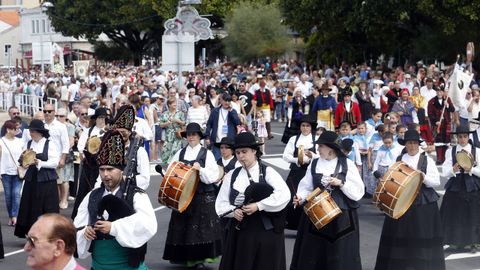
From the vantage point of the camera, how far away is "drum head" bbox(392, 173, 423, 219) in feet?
32.5

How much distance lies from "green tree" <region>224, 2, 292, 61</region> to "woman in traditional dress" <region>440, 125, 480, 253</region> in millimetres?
41320

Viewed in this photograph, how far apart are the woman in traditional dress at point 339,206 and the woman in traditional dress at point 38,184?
170 inches

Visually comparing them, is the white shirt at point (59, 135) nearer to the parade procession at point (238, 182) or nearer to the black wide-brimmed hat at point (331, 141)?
the parade procession at point (238, 182)

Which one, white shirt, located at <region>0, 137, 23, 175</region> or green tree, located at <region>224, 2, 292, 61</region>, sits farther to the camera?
green tree, located at <region>224, 2, 292, 61</region>

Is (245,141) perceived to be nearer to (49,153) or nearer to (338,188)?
(338,188)

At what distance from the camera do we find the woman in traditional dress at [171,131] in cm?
2073

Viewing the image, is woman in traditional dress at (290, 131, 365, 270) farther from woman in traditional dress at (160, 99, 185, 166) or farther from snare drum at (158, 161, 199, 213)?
woman in traditional dress at (160, 99, 185, 166)

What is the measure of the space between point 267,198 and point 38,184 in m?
5.10

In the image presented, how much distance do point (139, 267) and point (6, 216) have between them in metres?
8.68

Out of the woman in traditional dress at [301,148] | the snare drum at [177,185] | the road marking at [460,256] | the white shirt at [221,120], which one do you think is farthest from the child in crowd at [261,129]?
the snare drum at [177,185]

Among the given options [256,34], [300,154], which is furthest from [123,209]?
[256,34]

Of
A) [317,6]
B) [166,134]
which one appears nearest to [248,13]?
[317,6]

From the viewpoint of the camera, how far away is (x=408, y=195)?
32.9 feet

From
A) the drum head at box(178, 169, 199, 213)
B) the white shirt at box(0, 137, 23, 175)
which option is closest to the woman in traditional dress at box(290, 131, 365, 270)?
the drum head at box(178, 169, 199, 213)
